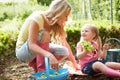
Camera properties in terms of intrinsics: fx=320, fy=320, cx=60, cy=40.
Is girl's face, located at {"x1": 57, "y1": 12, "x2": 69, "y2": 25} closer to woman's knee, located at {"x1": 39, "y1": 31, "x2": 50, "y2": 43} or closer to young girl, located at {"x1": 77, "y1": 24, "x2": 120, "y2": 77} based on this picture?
woman's knee, located at {"x1": 39, "y1": 31, "x2": 50, "y2": 43}

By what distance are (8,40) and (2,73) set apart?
1495mm

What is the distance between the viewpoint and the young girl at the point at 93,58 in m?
3.41

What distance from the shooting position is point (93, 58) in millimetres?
3725

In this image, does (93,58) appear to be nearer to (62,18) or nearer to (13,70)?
(62,18)

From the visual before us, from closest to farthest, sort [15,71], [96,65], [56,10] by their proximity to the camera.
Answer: [56,10], [96,65], [15,71]

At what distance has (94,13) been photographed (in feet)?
40.7

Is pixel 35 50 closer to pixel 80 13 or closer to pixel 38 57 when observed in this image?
pixel 38 57

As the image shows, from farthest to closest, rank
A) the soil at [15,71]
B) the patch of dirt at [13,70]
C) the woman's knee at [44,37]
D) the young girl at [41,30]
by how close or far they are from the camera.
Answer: the patch of dirt at [13,70]
the soil at [15,71]
the woman's knee at [44,37]
the young girl at [41,30]

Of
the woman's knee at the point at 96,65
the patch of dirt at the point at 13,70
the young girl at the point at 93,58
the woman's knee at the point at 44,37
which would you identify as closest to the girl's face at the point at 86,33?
the young girl at the point at 93,58

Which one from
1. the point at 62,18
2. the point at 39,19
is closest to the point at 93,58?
the point at 62,18

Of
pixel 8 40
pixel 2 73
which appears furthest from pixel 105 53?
pixel 8 40

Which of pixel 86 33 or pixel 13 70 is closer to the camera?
pixel 86 33

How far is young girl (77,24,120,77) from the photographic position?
341 cm

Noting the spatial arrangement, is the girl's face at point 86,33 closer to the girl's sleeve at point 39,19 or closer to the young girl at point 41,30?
the young girl at point 41,30
